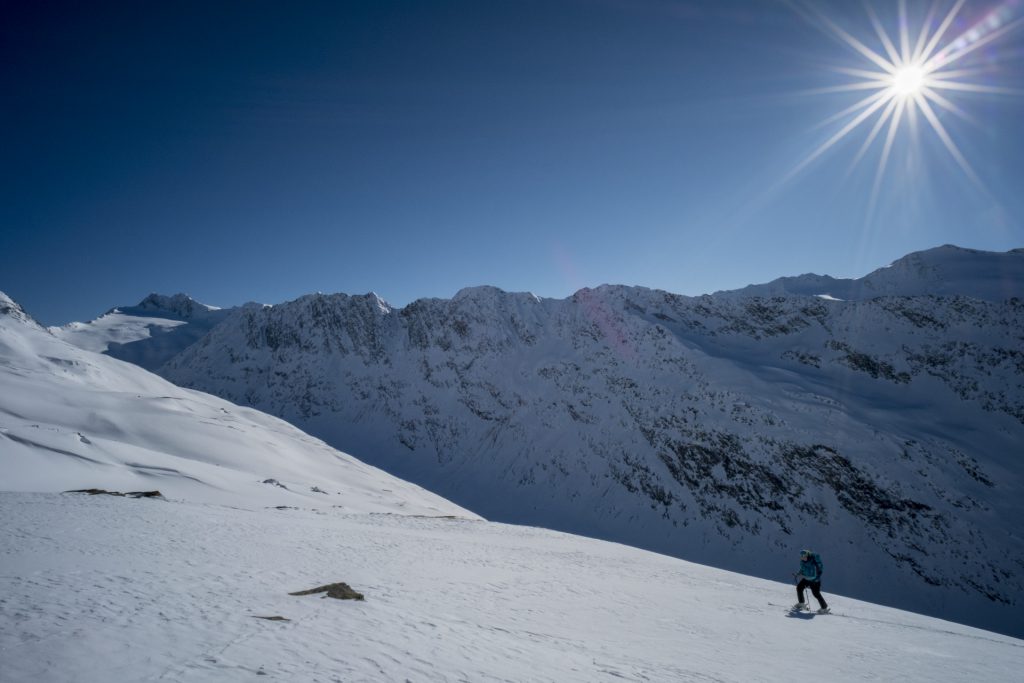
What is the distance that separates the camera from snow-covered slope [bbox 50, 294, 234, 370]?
12175cm

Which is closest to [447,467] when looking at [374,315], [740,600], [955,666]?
[374,315]

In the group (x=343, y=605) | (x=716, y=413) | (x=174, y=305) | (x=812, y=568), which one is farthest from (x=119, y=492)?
(x=174, y=305)

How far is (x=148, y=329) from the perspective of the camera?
13888 centimetres

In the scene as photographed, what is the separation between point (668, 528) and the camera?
5156 cm

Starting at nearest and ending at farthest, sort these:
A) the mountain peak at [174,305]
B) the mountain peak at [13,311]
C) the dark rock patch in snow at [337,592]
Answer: the dark rock patch in snow at [337,592], the mountain peak at [13,311], the mountain peak at [174,305]

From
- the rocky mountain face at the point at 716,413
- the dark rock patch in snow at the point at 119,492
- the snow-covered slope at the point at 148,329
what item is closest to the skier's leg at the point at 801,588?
the dark rock patch in snow at the point at 119,492

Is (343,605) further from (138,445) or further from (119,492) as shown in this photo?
(138,445)

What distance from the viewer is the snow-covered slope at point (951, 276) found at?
6450 centimetres

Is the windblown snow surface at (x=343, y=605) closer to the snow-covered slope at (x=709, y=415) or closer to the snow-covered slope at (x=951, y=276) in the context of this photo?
the snow-covered slope at (x=709, y=415)

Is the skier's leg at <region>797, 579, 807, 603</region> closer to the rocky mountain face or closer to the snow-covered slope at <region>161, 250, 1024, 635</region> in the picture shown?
the rocky mountain face

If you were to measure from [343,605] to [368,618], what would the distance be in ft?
2.97

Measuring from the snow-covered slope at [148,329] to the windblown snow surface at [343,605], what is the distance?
4899 inches

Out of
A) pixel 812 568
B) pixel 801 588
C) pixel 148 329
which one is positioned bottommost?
pixel 801 588

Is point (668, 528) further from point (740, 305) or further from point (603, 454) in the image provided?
point (740, 305)
